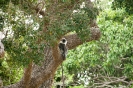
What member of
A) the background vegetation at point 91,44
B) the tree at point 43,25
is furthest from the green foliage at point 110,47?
the tree at point 43,25

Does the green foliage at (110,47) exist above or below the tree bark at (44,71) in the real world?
above

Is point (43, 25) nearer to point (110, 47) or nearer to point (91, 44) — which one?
point (110, 47)

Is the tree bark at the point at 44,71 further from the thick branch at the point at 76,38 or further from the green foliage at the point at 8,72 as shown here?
the green foliage at the point at 8,72

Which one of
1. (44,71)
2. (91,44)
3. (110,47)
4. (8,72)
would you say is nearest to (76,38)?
(44,71)

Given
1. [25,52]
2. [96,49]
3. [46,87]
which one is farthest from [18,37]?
[96,49]

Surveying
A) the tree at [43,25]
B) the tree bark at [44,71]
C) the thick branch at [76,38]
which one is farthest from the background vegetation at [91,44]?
the thick branch at [76,38]

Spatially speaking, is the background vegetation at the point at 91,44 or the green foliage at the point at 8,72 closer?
the background vegetation at the point at 91,44

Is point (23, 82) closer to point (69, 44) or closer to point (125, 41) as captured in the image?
point (69, 44)

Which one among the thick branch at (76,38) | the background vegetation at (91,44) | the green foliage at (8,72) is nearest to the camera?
the background vegetation at (91,44)

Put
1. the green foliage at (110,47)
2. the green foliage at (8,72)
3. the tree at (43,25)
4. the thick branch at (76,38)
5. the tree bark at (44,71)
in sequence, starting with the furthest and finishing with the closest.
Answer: the green foliage at (8,72) → the green foliage at (110,47) → the thick branch at (76,38) → the tree bark at (44,71) → the tree at (43,25)

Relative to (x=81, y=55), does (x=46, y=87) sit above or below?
below

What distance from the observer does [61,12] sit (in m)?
4.53

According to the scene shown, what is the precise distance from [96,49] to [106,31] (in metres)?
0.77

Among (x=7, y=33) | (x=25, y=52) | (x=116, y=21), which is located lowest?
(x=25, y=52)
